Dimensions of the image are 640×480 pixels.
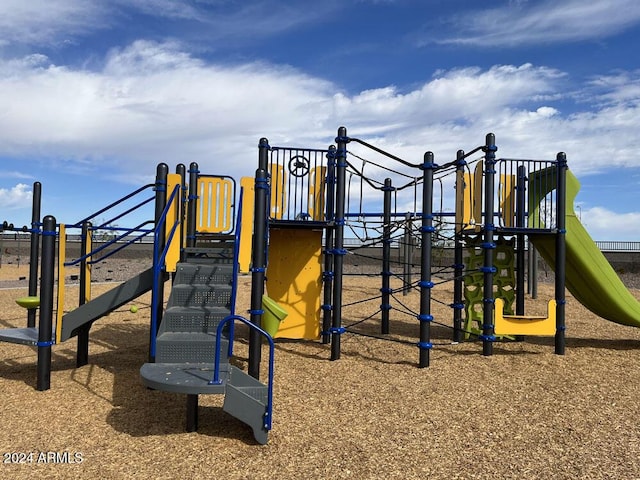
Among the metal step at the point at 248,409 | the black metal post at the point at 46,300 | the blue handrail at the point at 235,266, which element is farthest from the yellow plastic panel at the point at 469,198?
the black metal post at the point at 46,300

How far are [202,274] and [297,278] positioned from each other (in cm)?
341

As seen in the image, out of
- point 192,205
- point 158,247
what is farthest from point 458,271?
point 158,247

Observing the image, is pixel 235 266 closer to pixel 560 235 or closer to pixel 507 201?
pixel 507 201

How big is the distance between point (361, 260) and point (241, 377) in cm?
3188

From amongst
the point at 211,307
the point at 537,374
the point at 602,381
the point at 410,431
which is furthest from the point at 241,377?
the point at 602,381

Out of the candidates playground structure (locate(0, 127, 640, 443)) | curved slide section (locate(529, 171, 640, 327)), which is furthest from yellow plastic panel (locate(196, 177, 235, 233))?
curved slide section (locate(529, 171, 640, 327))

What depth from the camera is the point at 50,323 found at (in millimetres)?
6512

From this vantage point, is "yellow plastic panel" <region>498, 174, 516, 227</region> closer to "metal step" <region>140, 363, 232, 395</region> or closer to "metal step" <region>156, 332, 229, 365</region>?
"metal step" <region>156, 332, 229, 365</region>

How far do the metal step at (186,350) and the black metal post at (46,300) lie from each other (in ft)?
6.48

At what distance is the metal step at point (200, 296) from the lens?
19.6 feet

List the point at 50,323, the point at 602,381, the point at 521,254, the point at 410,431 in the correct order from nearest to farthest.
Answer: the point at 410,431 → the point at 50,323 → the point at 602,381 → the point at 521,254

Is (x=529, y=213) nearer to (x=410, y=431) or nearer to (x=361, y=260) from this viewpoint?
(x=410, y=431)

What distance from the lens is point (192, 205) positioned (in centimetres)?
898

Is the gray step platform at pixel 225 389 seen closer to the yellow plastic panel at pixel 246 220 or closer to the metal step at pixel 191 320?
the metal step at pixel 191 320
